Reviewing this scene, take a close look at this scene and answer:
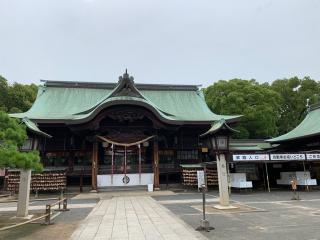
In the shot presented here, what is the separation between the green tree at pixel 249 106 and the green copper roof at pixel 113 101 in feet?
25.5

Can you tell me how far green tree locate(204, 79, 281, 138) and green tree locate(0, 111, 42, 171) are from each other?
107 ft

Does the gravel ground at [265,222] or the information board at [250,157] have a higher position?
the information board at [250,157]

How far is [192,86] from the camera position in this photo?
35.2m

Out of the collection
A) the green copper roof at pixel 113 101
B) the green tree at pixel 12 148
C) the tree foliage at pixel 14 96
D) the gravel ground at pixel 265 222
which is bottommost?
the gravel ground at pixel 265 222

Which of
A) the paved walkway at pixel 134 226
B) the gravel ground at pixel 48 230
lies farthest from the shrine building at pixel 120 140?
the gravel ground at pixel 48 230

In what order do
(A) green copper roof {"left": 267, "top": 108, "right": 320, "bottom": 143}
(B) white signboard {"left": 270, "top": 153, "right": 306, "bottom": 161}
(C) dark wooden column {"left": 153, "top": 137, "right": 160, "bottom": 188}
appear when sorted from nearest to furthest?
1. (B) white signboard {"left": 270, "top": 153, "right": 306, "bottom": 161}
2. (C) dark wooden column {"left": 153, "top": 137, "right": 160, "bottom": 188}
3. (A) green copper roof {"left": 267, "top": 108, "right": 320, "bottom": 143}

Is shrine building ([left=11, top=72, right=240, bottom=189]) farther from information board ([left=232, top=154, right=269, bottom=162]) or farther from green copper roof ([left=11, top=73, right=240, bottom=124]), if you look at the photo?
information board ([left=232, top=154, right=269, bottom=162])

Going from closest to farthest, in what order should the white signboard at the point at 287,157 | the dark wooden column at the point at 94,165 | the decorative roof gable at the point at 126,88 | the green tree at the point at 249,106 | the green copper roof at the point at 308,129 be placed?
the white signboard at the point at 287,157 → the dark wooden column at the point at 94,165 → the decorative roof gable at the point at 126,88 → the green copper roof at the point at 308,129 → the green tree at the point at 249,106

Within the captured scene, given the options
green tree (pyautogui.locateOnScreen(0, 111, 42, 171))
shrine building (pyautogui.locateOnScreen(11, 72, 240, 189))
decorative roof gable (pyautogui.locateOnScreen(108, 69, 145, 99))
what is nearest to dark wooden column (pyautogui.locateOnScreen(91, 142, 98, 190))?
shrine building (pyautogui.locateOnScreen(11, 72, 240, 189))

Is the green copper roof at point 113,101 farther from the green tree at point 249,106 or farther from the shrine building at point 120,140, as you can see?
the green tree at point 249,106

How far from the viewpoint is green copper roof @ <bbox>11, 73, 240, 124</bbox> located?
25109 millimetres

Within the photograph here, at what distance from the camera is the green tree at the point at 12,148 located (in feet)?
30.7

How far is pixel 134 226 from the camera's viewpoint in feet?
33.3

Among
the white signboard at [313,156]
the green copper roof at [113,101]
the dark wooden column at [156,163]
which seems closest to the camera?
the white signboard at [313,156]
